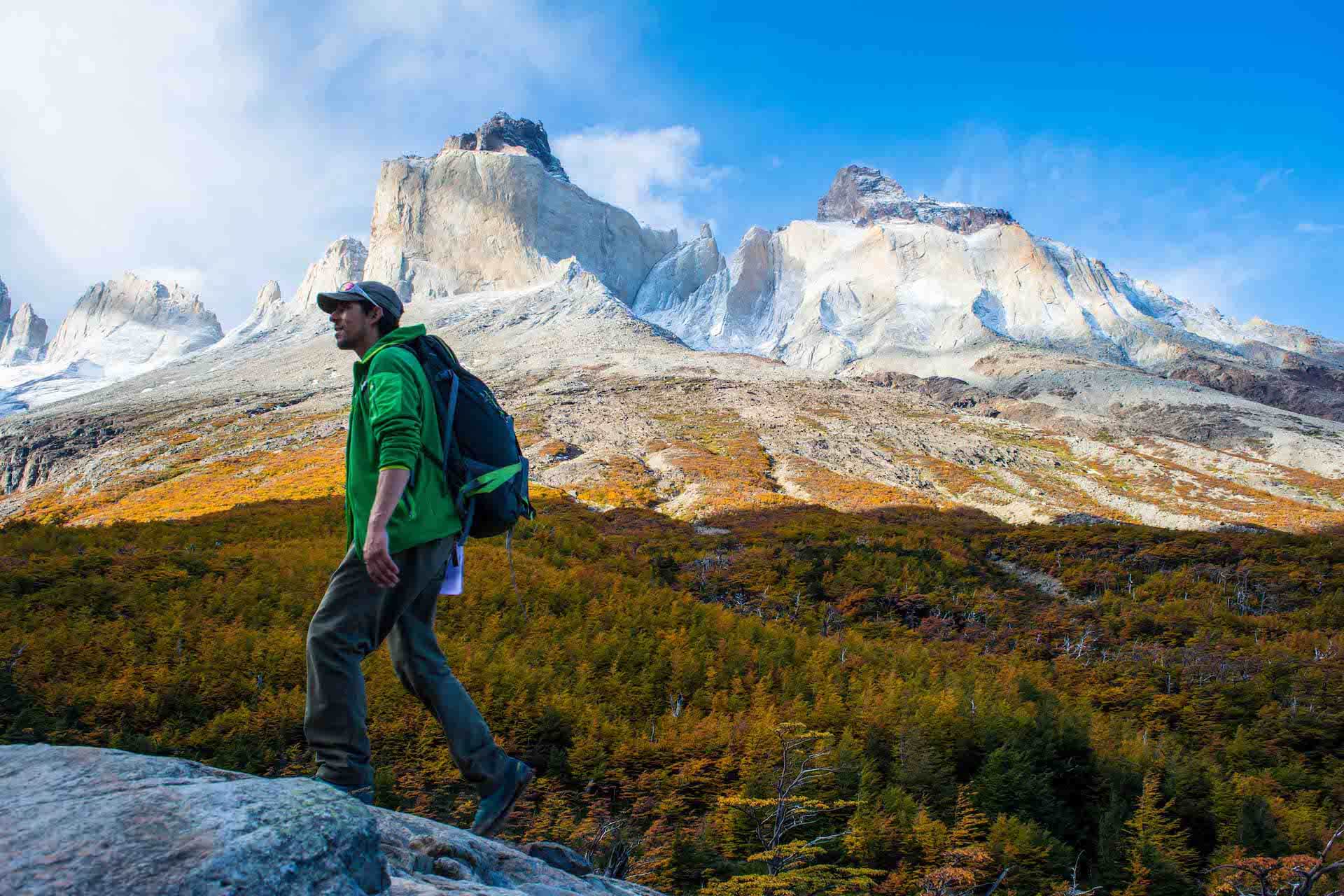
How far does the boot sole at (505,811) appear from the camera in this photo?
3660mm

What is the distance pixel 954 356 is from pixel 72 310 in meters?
212

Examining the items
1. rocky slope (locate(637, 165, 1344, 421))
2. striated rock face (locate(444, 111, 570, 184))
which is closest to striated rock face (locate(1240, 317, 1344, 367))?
rocky slope (locate(637, 165, 1344, 421))

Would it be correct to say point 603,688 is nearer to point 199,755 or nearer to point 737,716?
point 737,716

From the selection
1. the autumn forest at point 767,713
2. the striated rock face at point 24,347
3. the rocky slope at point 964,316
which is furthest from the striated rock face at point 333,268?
the autumn forest at point 767,713

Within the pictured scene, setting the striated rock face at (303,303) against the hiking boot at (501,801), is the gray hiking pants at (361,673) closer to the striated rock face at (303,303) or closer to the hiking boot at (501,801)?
the hiking boot at (501,801)

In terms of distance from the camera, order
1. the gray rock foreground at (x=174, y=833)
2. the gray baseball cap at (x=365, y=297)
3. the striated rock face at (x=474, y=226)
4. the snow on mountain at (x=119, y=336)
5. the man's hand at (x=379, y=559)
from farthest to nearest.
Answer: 1. the snow on mountain at (x=119, y=336)
2. the striated rock face at (x=474, y=226)
3. the gray baseball cap at (x=365, y=297)
4. the man's hand at (x=379, y=559)
5. the gray rock foreground at (x=174, y=833)

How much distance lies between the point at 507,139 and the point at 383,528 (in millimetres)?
191929

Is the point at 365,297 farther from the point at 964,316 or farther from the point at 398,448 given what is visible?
the point at 964,316

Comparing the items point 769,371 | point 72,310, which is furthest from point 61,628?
point 72,310

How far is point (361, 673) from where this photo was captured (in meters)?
3.59

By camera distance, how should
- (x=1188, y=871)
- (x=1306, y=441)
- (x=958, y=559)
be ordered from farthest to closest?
(x=1306, y=441)
(x=958, y=559)
(x=1188, y=871)

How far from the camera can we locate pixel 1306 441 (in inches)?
2603

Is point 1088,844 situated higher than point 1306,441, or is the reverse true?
point 1306,441

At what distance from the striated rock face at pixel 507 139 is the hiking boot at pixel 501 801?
182642mm
